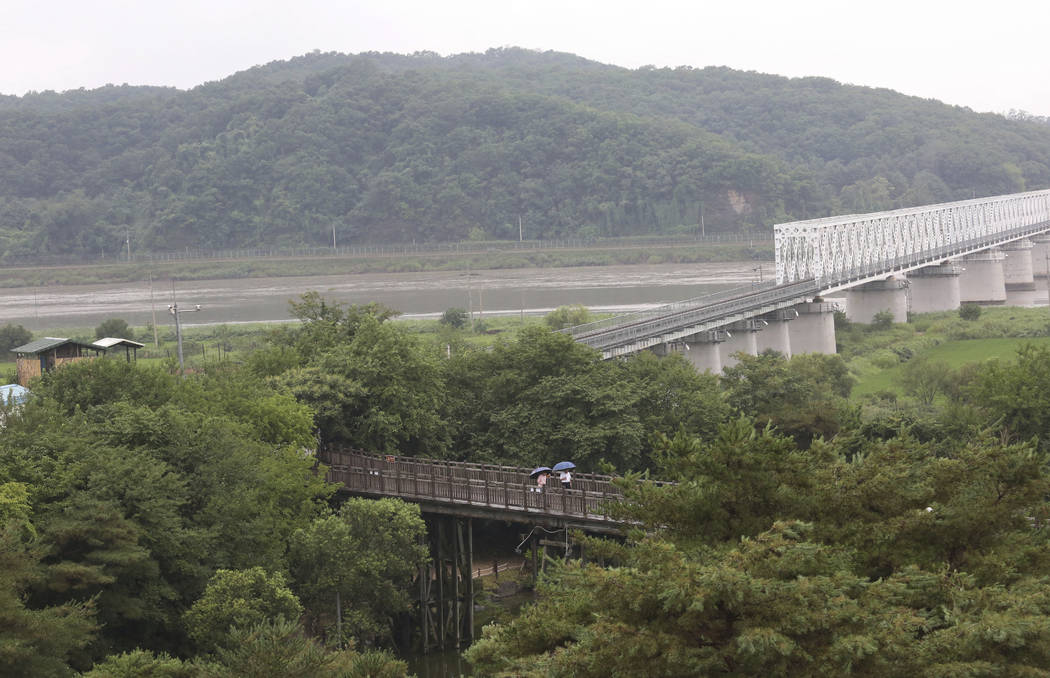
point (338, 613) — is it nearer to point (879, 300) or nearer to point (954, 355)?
point (954, 355)

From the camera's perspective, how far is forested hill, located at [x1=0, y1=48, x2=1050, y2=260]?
143625 mm

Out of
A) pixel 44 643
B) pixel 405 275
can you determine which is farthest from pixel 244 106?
pixel 44 643

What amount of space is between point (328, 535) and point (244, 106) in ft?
499

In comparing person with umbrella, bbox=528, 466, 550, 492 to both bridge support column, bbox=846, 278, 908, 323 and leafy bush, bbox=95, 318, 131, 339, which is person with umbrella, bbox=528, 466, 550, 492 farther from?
bridge support column, bbox=846, 278, 908, 323

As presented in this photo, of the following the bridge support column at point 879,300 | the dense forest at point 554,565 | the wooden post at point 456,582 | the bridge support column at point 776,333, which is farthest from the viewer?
the bridge support column at point 879,300

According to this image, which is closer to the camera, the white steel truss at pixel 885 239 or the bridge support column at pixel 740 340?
the bridge support column at pixel 740 340

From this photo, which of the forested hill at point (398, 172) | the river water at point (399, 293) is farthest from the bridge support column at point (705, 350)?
the forested hill at point (398, 172)

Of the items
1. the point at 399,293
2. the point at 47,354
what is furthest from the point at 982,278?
the point at 47,354

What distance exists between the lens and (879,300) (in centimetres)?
8431

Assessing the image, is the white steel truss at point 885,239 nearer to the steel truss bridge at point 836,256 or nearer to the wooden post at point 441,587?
the steel truss bridge at point 836,256

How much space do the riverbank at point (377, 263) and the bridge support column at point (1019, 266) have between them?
2154 cm

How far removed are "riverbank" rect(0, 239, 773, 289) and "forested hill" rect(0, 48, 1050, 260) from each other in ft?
29.4

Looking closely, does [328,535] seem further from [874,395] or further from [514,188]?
[514,188]

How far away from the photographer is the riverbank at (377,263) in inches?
4990
